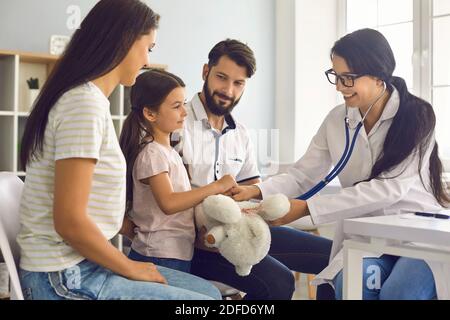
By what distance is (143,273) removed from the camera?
1.12 metres

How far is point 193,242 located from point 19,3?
229 cm

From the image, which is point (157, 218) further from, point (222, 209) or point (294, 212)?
point (294, 212)

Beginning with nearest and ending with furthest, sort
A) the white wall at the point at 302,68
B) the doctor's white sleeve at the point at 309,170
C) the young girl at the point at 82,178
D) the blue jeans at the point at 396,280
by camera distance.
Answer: the young girl at the point at 82,178, the blue jeans at the point at 396,280, the doctor's white sleeve at the point at 309,170, the white wall at the point at 302,68

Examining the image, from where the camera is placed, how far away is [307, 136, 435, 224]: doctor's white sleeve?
1.57m

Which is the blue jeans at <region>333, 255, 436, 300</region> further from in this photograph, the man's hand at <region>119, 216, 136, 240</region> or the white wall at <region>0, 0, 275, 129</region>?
the white wall at <region>0, 0, 275, 129</region>

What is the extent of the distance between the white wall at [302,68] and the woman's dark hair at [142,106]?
8.02 feet

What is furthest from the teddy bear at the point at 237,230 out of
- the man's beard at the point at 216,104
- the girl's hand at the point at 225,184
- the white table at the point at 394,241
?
the man's beard at the point at 216,104

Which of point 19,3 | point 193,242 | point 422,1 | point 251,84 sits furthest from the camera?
point 251,84

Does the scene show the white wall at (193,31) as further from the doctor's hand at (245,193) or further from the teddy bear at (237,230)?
the teddy bear at (237,230)

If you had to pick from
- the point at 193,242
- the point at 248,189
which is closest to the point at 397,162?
the point at 248,189

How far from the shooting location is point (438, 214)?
1301 mm

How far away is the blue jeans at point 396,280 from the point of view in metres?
1.37

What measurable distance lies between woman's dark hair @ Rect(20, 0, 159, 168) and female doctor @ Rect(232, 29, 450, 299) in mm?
641

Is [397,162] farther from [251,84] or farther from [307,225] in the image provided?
[251,84]
